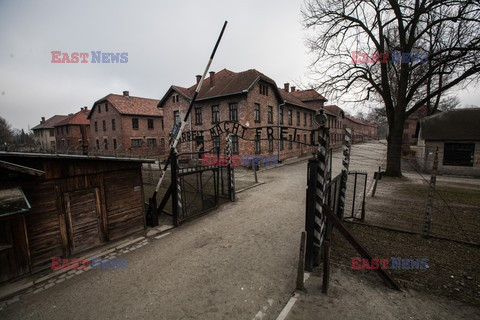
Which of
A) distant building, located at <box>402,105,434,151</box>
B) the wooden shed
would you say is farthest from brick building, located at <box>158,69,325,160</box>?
distant building, located at <box>402,105,434,151</box>

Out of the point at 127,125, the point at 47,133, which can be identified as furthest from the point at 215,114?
the point at 47,133

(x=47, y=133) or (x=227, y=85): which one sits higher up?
(x=227, y=85)

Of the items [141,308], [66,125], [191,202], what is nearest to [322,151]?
[141,308]

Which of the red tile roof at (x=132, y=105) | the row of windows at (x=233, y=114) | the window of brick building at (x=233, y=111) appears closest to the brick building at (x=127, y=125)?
the red tile roof at (x=132, y=105)

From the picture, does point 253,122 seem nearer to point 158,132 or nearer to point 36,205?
point 36,205

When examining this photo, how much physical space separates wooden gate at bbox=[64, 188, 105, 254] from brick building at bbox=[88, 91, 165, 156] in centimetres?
2616

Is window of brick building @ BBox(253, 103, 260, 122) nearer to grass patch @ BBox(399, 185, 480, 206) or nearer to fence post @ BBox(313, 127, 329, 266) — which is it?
grass patch @ BBox(399, 185, 480, 206)

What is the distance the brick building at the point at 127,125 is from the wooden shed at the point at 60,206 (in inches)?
1015

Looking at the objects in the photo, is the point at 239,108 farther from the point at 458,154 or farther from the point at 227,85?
the point at 458,154

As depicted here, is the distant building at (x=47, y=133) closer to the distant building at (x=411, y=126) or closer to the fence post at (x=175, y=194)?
the fence post at (x=175, y=194)

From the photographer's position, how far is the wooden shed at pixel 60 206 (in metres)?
4.90

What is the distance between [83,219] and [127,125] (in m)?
29.7

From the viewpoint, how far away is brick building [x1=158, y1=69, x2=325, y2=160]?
2109 centimetres

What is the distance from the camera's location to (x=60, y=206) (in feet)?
19.1
